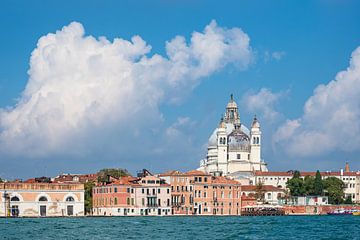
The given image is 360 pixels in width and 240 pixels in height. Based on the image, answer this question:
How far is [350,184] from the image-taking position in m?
178

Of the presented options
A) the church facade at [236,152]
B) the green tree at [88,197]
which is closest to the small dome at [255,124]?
the church facade at [236,152]

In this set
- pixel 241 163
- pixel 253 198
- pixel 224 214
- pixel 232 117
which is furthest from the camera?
pixel 232 117

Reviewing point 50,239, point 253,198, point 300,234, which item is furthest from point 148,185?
point 50,239

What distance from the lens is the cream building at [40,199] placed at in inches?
4368

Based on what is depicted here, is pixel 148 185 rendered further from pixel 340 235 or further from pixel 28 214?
pixel 340 235

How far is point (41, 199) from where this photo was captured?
112562 millimetres

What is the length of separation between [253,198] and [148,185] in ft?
92.2

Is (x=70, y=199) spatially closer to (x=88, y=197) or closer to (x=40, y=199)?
(x=40, y=199)

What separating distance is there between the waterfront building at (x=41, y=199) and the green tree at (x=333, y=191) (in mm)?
56560

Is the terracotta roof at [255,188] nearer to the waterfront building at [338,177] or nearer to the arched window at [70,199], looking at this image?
the waterfront building at [338,177]

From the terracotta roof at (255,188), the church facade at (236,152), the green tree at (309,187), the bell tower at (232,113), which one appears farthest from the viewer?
the bell tower at (232,113)

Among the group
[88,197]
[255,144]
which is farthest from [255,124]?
[88,197]

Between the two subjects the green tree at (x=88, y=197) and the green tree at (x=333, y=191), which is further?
the green tree at (x=333, y=191)

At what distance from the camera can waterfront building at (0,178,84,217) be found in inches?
4368
